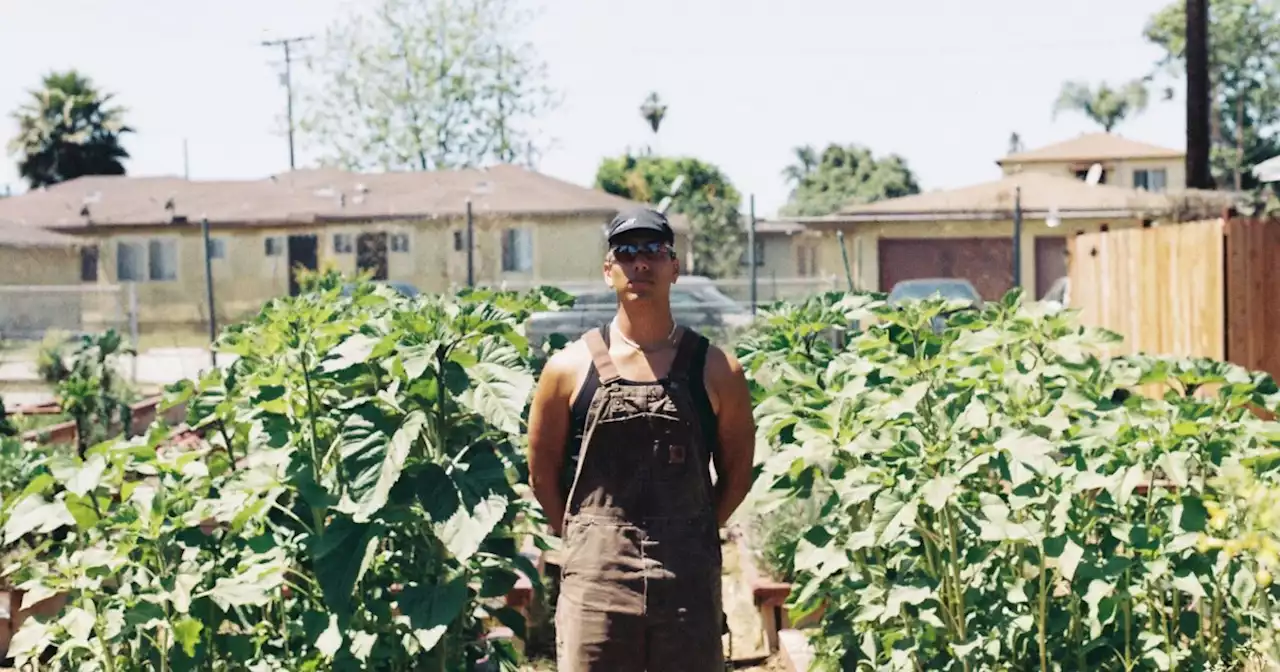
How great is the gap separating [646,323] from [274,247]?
35.2 metres

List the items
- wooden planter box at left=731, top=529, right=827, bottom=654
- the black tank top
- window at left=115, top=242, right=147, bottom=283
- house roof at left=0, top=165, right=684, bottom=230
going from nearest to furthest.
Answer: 1. the black tank top
2. wooden planter box at left=731, top=529, right=827, bottom=654
3. house roof at left=0, top=165, right=684, bottom=230
4. window at left=115, top=242, right=147, bottom=283

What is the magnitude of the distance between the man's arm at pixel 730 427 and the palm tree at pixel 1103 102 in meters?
75.0

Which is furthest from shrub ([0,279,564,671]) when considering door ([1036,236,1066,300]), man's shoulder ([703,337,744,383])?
door ([1036,236,1066,300])

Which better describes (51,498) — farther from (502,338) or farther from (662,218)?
(662,218)

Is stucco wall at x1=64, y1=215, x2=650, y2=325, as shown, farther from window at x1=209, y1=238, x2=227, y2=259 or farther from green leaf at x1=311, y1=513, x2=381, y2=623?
green leaf at x1=311, y1=513, x2=381, y2=623

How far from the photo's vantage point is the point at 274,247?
37.9 m

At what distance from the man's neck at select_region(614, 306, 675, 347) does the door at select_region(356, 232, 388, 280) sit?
3366cm

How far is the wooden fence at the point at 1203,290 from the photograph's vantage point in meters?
11.8

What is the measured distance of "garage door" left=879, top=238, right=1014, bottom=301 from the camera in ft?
112

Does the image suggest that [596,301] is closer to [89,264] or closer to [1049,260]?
[1049,260]

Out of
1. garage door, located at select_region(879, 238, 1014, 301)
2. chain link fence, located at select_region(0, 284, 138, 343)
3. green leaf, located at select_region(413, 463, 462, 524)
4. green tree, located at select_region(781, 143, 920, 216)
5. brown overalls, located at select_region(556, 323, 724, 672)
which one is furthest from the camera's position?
green tree, located at select_region(781, 143, 920, 216)

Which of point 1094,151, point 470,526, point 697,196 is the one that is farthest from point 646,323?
point 1094,151

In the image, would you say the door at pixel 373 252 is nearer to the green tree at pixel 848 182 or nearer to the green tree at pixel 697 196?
the green tree at pixel 697 196

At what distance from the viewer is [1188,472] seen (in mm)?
4426
